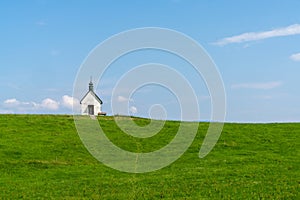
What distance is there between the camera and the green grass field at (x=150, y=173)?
2650 cm

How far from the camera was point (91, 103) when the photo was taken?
81.6 metres

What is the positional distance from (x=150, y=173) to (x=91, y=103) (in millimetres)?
47484

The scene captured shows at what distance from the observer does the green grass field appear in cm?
2650

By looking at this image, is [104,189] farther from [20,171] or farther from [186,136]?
[186,136]

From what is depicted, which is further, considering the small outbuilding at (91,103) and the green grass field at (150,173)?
the small outbuilding at (91,103)

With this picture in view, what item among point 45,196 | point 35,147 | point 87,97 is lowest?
point 45,196

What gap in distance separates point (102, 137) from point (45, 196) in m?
29.0

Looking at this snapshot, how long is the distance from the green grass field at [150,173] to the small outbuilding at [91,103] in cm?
1552

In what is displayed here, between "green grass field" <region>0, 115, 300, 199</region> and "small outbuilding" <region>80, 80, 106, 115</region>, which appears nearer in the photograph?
"green grass field" <region>0, 115, 300, 199</region>

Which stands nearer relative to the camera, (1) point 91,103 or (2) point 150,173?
(2) point 150,173

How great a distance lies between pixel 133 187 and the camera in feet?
92.3

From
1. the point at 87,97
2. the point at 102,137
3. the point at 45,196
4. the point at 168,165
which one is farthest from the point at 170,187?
the point at 87,97

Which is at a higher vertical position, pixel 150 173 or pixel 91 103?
pixel 91 103

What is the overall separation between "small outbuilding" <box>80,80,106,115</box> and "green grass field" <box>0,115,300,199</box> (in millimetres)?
15524
